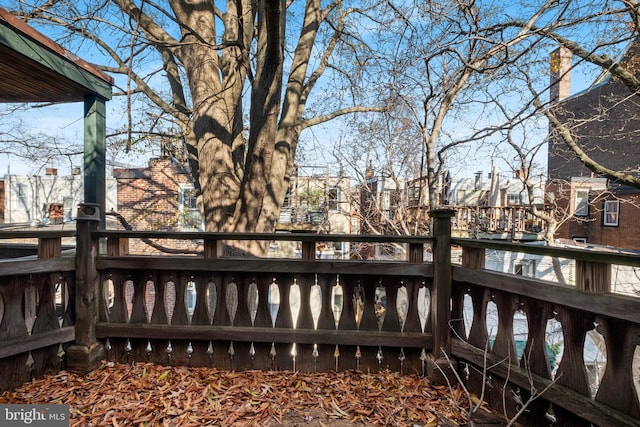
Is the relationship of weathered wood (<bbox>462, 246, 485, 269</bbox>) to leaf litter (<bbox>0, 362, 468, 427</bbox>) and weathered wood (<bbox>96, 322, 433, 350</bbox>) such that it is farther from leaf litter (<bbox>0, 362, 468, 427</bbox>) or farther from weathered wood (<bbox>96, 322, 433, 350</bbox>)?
leaf litter (<bbox>0, 362, 468, 427</bbox>)

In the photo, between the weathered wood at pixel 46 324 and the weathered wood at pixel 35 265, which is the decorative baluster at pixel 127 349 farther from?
the weathered wood at pixel 35 265

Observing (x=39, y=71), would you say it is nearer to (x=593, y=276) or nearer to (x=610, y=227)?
(x=593, y=276)

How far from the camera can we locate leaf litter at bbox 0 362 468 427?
2039 millimetres

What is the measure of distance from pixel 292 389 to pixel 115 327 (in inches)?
59.4

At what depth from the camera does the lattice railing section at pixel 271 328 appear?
2527 millimetres

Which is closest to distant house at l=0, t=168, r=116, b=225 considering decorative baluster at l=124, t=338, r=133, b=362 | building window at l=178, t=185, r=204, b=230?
building window at l=178, t=185, r=204, b=230

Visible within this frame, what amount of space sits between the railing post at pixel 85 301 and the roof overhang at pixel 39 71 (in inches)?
52.7

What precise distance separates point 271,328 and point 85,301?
1.48m

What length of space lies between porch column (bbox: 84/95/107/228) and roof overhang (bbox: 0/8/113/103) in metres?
0.13

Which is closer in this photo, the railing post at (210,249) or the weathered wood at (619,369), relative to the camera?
the weathered wood at (619,369)

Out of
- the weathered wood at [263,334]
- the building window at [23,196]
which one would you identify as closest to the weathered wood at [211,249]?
the weathered wood at [263,334]

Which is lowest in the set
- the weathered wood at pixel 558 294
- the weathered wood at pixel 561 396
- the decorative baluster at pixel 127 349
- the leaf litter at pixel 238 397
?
the leaf litter at pixel 238 397

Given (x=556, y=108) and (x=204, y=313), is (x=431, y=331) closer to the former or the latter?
(x=204, y=313)

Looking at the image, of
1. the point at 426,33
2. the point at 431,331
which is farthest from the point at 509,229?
the point at 431,331
